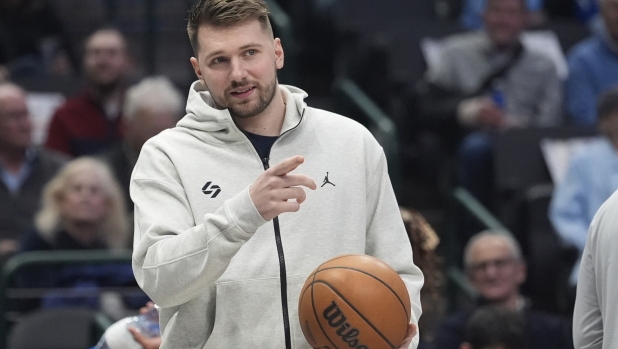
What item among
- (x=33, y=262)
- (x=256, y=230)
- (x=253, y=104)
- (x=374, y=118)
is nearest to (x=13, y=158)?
Answer: (x=33, y=262)

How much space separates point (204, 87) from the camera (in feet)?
11.3

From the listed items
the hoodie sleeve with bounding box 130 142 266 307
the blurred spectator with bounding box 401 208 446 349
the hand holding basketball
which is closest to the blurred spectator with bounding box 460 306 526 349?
the blurred spectator with bounding box 401 208 446 349

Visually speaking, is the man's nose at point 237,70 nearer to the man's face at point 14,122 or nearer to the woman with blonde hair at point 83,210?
the woman with blonde hair at point 83,210

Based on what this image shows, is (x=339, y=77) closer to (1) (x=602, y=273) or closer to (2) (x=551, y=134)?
(2) (x=551, y=134)

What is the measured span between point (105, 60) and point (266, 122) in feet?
16.6

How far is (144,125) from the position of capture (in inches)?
292

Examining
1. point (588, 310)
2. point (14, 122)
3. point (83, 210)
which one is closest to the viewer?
point (588, 310)

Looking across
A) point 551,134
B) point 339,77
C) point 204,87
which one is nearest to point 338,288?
point 204,87

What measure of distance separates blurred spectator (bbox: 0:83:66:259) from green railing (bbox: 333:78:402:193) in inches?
81.0

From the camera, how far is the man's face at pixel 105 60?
27.0 ft

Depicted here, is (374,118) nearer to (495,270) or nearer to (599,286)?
(495,270)

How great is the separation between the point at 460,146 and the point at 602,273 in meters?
4.82

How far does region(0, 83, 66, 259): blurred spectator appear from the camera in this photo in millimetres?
7285

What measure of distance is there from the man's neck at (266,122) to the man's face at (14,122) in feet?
14.3
